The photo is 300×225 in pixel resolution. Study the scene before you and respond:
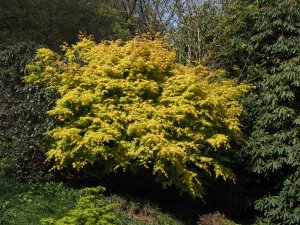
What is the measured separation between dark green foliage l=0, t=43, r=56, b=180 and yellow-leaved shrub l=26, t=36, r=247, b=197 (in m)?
0.32

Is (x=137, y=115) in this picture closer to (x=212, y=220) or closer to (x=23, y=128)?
(x=23, y=128)

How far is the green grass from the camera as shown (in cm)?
663

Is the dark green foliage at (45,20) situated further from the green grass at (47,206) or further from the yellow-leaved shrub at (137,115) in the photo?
the green grass at (47,206)

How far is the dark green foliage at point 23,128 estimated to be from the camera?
8211mm

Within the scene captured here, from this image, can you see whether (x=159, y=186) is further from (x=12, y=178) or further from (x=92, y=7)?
(x=92, y=7)

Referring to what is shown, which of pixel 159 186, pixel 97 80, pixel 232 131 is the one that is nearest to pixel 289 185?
pixel 232 131

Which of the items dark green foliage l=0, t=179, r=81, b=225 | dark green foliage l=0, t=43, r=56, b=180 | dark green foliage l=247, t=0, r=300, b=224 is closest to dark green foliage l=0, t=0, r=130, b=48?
dark green foliage l=0, t=43, r=56, b=180

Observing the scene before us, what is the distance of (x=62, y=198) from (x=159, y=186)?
8.09 feet

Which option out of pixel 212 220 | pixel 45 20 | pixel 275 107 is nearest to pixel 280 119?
pixel 275 107

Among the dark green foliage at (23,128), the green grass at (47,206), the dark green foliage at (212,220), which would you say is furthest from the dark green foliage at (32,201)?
the dark green foliage at (212,220)

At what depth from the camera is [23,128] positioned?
28.0ft

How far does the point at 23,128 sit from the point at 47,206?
79.3 inches

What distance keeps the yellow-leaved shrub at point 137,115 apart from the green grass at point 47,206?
1.74 feet

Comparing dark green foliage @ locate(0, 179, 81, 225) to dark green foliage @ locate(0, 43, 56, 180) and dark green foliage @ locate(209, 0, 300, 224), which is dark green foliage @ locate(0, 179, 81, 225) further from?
dark green foliage @ locate(209, 0, 300, 224)
